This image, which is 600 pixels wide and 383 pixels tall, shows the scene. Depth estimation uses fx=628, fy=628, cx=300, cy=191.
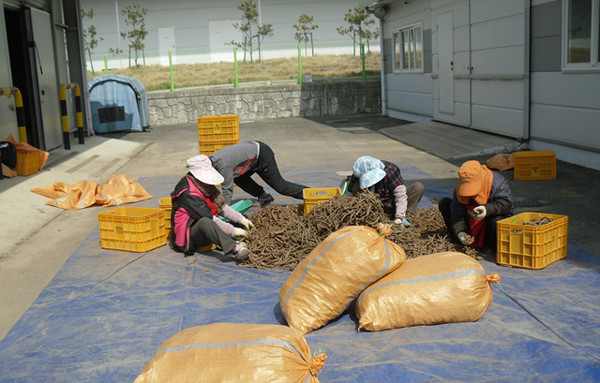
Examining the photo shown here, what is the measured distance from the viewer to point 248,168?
7.83 meters

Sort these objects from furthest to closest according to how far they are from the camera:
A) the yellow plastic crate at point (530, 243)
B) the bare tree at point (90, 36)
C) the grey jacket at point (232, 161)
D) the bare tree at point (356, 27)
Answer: the bare tree at point (90, 36), the bare tree at point (356, 27), the grey jacket at point (232, 161), the yellow plastic crate at point (530, 243)

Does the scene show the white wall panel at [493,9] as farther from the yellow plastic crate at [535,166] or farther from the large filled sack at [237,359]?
the large filled sack at [237,359]

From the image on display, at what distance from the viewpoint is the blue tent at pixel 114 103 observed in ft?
62.0

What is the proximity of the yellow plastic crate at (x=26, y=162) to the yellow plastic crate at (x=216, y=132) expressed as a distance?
280 cm

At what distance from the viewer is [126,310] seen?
4.86m

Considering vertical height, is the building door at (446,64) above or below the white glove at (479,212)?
above

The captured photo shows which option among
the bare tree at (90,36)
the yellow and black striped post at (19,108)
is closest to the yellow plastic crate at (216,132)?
the yellow and black striped post at (19,108)

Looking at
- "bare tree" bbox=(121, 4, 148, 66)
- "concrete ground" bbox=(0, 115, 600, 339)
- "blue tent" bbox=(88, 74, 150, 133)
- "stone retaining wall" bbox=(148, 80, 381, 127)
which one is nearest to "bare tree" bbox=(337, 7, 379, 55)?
"bare tree" bbox=(121, 4, 148, 66)

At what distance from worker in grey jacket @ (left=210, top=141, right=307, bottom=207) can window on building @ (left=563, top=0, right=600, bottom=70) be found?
16.9 feet

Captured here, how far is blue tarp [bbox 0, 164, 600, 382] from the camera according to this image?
3674 mm

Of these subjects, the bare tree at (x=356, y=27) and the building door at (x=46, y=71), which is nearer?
the building door at (x=46, y=71)

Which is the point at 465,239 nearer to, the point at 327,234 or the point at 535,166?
the point at 327,234

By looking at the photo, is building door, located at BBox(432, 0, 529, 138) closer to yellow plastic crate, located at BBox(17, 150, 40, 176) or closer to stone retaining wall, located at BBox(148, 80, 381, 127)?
stone retaining wall, located at BBox(148, 80, 381, 127)

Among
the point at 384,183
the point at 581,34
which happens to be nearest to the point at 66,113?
the point at 384,183
